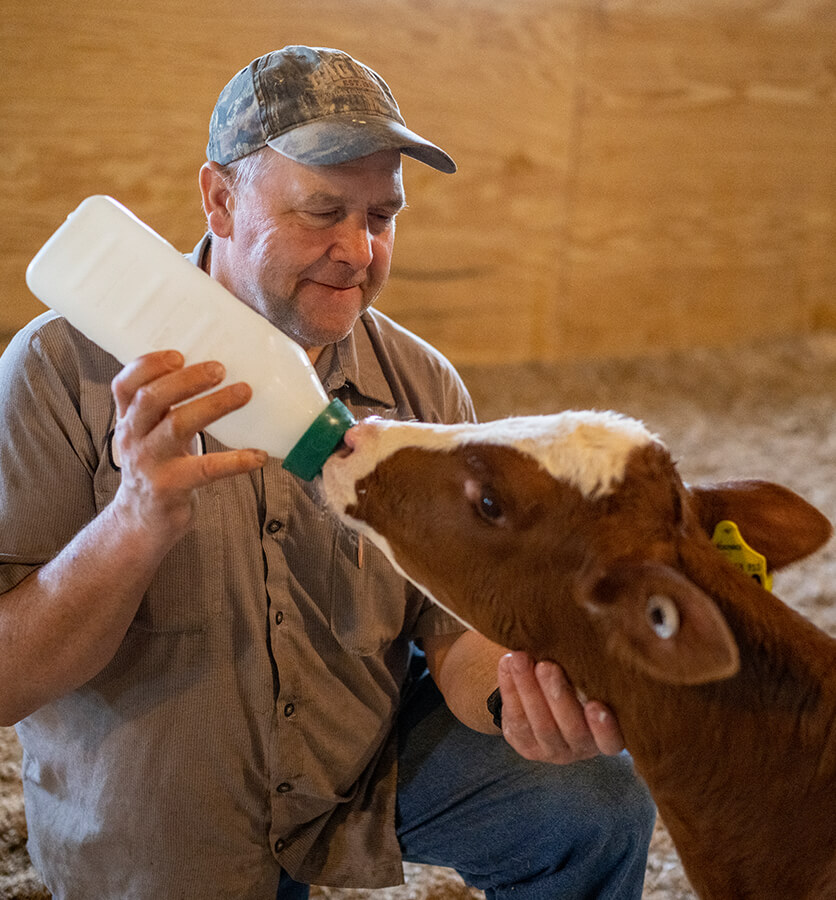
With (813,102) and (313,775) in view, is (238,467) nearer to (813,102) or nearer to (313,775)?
(313,775)

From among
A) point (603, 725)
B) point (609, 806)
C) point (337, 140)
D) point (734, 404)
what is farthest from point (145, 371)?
point (734, 404)

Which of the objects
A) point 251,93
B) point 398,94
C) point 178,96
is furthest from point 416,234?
point 251,93

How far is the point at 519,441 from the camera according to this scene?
1146mm

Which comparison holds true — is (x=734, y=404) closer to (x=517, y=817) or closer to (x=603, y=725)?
(x=517, y=817)

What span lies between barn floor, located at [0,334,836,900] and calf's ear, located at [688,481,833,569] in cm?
143

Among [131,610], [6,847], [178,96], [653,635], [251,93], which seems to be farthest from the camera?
[178,96]

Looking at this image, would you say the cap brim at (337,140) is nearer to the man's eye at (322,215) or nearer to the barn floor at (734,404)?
the man's eye at (322,215)

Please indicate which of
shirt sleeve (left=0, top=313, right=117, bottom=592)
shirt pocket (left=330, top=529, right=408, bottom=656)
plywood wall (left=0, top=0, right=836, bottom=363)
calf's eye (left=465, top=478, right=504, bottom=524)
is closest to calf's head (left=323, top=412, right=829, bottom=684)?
calf's eye (left=465, top=478, right=504, bottom=524)

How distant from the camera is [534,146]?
3.80 meters

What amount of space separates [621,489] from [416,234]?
2660mm

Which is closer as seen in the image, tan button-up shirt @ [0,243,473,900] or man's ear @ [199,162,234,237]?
tan button-up shirt @ [0,243,473,900]

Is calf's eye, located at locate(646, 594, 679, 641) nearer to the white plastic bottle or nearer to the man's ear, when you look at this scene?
the white plastic bottle

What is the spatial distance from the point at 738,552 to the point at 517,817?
53 centimetres

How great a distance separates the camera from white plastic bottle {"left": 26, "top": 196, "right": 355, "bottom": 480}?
3.81 ft
